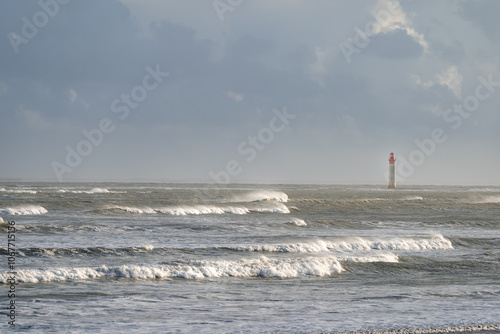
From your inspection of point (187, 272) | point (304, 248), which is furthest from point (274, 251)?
point (187, 272)

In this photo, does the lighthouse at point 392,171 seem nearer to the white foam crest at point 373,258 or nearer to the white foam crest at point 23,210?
the white foam crest at point 23,210

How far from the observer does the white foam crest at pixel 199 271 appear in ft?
61.1

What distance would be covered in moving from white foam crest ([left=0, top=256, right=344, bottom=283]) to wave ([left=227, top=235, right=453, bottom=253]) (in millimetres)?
4826

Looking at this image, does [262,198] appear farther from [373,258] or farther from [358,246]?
[373,258]

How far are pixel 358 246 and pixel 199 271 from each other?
37.0 feet

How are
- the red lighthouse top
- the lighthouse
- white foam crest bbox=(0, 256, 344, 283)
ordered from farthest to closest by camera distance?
the lighthouse < the red lighthouse top < white foam crest bbox=(0, 256, 344, 283)

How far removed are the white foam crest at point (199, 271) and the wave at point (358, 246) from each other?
483 centimetres

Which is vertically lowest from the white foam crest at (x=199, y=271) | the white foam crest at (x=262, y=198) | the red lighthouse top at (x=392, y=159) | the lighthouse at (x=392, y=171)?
the white foam crest at (x=262, y=198)

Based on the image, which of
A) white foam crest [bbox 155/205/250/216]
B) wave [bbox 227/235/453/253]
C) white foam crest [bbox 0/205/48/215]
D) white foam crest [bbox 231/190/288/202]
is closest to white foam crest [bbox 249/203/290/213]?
white foam crest [bbox 155/205/250/216]

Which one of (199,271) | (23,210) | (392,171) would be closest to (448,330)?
(199,271)

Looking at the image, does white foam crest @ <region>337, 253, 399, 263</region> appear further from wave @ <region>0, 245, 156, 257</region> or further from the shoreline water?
the shoreline water

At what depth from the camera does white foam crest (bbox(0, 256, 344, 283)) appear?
61.1 ft

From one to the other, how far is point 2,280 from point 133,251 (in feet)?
26.3

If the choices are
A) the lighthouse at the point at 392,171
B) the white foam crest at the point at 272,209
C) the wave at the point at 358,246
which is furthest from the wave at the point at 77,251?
the lighthouse at the point at 392,171
